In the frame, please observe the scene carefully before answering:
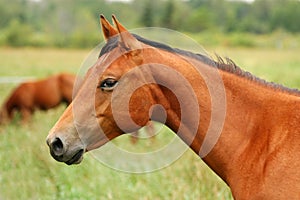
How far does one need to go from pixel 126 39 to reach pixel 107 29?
21 cm

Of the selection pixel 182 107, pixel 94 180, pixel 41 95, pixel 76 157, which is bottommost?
pixel 41 95

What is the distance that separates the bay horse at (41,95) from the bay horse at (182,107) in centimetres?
979

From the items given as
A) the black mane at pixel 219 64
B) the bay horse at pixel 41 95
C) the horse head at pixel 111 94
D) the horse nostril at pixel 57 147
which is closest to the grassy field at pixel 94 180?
the black mane at pixel 219 64

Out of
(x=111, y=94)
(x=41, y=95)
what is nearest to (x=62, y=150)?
(x=111, y=94)

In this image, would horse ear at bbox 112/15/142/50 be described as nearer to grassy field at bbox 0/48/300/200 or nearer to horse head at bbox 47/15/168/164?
horse head at bbox 47/15/168/164

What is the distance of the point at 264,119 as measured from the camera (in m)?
3.30

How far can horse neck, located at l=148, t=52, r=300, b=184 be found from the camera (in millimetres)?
3312

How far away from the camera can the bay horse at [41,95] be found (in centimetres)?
1292

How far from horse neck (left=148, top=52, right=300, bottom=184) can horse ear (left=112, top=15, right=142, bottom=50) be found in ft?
0.90

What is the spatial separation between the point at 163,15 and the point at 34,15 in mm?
15932

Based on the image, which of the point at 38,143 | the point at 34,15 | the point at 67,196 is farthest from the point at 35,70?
the point at 34,15

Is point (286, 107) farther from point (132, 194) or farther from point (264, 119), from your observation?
point (132, 194)

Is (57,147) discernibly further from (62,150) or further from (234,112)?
(234,112)

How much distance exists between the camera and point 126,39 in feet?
10.8
